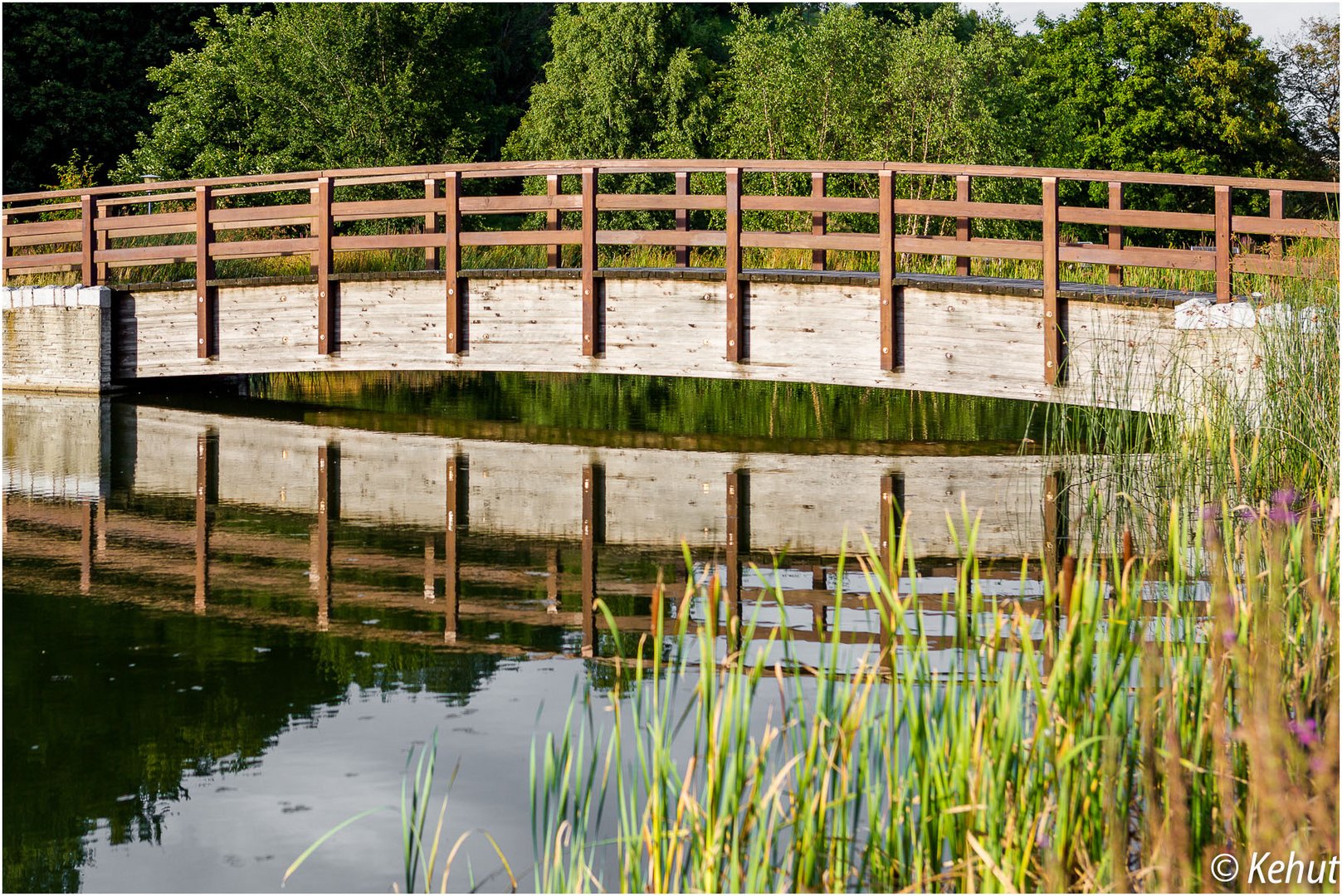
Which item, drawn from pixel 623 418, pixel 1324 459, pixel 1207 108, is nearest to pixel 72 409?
pixel 623 418

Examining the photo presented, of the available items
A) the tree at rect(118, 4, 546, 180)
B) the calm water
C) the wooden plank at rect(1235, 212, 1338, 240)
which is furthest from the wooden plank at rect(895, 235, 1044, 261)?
the tree at rect(118, 4, 546, 180)

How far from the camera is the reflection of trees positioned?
18.1 feet

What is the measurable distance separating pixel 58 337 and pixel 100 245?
1.16 m

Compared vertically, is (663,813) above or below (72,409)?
below

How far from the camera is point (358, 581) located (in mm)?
9133

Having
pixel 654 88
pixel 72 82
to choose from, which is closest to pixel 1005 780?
pixel 654 88

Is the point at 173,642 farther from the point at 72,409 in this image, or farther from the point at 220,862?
the point at 72,409

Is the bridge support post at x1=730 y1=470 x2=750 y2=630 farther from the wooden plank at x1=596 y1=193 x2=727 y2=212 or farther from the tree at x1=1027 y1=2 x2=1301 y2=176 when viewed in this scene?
the tree at x1=1027 y1=2 x2=1301 y2=176

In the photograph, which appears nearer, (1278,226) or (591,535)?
(591,535)

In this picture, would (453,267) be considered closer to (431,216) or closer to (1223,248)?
(431,216)

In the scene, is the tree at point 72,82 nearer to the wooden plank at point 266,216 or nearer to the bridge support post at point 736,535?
the wooden plank at point 266,216

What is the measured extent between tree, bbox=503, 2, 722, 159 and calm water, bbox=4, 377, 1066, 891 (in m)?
16.1

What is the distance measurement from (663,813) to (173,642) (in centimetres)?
430

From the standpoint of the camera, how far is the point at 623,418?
1748 centimetres
